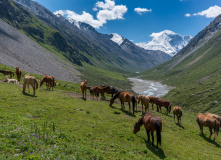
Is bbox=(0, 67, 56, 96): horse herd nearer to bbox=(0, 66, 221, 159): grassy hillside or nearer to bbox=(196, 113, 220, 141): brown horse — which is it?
bbox=(0, 66, 221, 159): grassy hillside

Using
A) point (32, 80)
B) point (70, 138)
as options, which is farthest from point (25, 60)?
point (70, 138)

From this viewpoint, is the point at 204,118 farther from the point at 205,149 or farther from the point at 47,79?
the point at 47,79

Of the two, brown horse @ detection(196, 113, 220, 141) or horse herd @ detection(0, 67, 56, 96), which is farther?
horse herd @ detection(0, 67, 56, 96)

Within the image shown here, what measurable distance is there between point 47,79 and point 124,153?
2406 cm

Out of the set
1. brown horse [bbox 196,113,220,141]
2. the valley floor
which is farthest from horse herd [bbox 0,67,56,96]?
brown horse [bbox 196,113,220,141]

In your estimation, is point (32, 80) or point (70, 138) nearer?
point (70, 138)

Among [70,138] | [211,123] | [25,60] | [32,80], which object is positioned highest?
[25,60]

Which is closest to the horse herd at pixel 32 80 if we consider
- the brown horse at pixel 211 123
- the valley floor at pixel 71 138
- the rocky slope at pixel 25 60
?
the valley floor at pixel 71 138

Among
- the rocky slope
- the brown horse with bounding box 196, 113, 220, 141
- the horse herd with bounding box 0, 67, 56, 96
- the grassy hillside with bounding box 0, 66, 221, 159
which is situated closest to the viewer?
the grassy hillside with bounding box 0, 66, 221, 159

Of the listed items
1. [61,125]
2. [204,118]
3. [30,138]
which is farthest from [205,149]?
[30,138]

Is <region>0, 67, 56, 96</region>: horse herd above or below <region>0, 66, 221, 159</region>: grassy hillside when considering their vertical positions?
above

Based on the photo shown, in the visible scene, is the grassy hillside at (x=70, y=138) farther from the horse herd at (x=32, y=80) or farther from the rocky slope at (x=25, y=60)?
the rocky slope at (x=25, y=60)

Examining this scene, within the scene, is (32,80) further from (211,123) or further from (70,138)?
(211,123)

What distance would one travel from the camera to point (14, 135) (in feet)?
34.0
